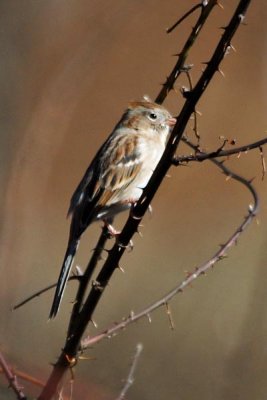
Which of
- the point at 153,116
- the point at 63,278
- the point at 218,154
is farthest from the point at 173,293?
the point at 153,116

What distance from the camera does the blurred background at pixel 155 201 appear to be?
4.71 meters

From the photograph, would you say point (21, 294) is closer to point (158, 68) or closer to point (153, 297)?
point (153, 297)

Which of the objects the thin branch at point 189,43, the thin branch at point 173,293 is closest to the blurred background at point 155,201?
the thin branch at point 189,43

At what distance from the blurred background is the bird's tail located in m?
1.75

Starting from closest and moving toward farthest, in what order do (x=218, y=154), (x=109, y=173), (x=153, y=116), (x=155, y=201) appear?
1. (x=218, y=154)
2. (x=109, y=173)
3. (x=153, y=116)
4. (x=155, y=201)

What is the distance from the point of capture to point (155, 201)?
5145 mm

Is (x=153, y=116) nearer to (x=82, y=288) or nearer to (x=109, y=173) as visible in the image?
(x=109, y=173)

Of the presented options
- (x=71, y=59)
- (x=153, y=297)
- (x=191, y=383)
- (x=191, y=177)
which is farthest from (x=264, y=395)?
(x=71, y=59)

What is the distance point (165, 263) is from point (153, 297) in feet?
0.84

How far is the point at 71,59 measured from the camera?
4793 mm

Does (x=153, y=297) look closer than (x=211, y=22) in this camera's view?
No

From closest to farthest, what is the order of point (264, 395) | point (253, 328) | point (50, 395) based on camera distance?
point (50, 395) → point (264, 395) → point (253, 328)

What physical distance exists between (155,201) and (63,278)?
264cm

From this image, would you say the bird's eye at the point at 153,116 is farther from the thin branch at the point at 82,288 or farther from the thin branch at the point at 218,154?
the thin branch at the point at 218,154
